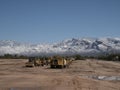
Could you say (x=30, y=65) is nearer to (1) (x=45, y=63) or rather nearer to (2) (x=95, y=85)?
(1) (x=45, y=63)

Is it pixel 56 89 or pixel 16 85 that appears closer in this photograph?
pixel 56 89

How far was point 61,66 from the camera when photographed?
217 ft

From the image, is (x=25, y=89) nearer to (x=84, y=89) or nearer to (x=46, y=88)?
(x=46, y=88)

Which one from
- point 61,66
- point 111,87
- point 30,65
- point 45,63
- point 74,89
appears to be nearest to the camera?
point 74,89

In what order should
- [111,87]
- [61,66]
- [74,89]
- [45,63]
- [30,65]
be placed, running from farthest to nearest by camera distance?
1. [45,63]
2. [30,65]
3. [61,66]
4. [111,87]
5. [74,89]

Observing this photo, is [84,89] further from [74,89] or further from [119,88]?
[119,88]

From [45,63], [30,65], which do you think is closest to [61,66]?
[30,65]

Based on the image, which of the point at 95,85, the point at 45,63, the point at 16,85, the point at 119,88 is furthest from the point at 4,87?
the point at 45,63

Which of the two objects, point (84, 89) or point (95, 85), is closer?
point (84, 89)

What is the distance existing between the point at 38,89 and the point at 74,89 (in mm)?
3567

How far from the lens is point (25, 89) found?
29766 mm

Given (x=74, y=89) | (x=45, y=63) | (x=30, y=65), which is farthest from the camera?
(x=45, y=63)

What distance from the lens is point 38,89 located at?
29.8 metres

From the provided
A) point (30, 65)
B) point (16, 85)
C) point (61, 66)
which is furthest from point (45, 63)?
point (16, 85)
